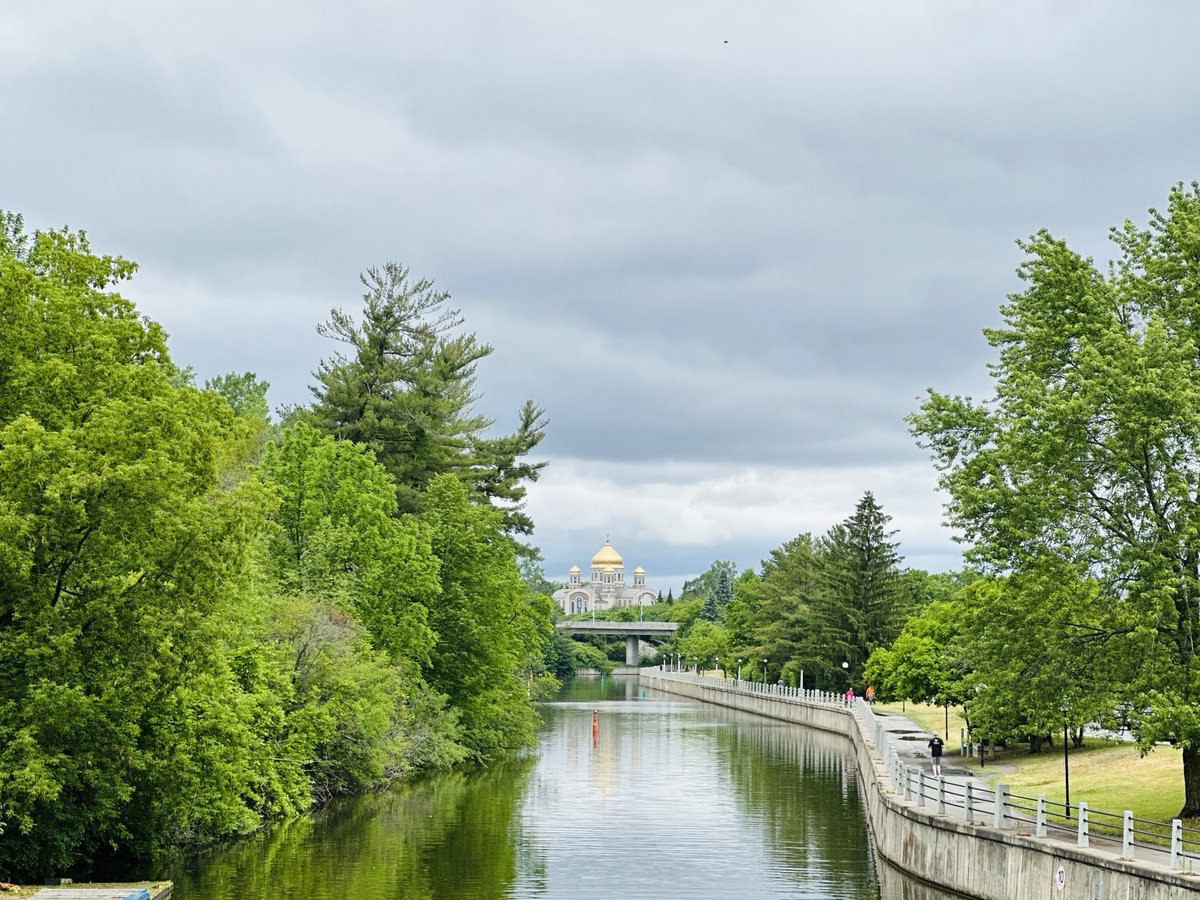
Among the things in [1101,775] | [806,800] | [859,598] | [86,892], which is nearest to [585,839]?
[806,800]

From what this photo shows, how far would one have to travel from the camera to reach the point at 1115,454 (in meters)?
29.4

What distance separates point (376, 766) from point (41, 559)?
888 inches

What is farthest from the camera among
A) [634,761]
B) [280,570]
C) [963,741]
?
[634,761]

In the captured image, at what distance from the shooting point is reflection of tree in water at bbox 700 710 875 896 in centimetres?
3653

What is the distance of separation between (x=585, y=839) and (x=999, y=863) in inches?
635

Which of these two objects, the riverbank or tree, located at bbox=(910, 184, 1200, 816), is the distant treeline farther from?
tree, located at bbox=(910, 184, 1200, 816)

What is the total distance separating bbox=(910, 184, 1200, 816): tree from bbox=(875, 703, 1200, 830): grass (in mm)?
3865

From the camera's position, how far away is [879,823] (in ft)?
124

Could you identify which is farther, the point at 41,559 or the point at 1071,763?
the point at 1071,763

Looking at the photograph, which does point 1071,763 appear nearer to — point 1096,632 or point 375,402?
point 1096,632

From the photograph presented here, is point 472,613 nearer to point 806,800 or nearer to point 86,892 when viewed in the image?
point 806,800

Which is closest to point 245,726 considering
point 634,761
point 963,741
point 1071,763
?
point 1071,763

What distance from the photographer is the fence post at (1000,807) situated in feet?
89.4

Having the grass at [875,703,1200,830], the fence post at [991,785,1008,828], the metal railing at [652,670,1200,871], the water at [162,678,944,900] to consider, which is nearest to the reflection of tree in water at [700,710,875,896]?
the water at [162,678,944,900]
